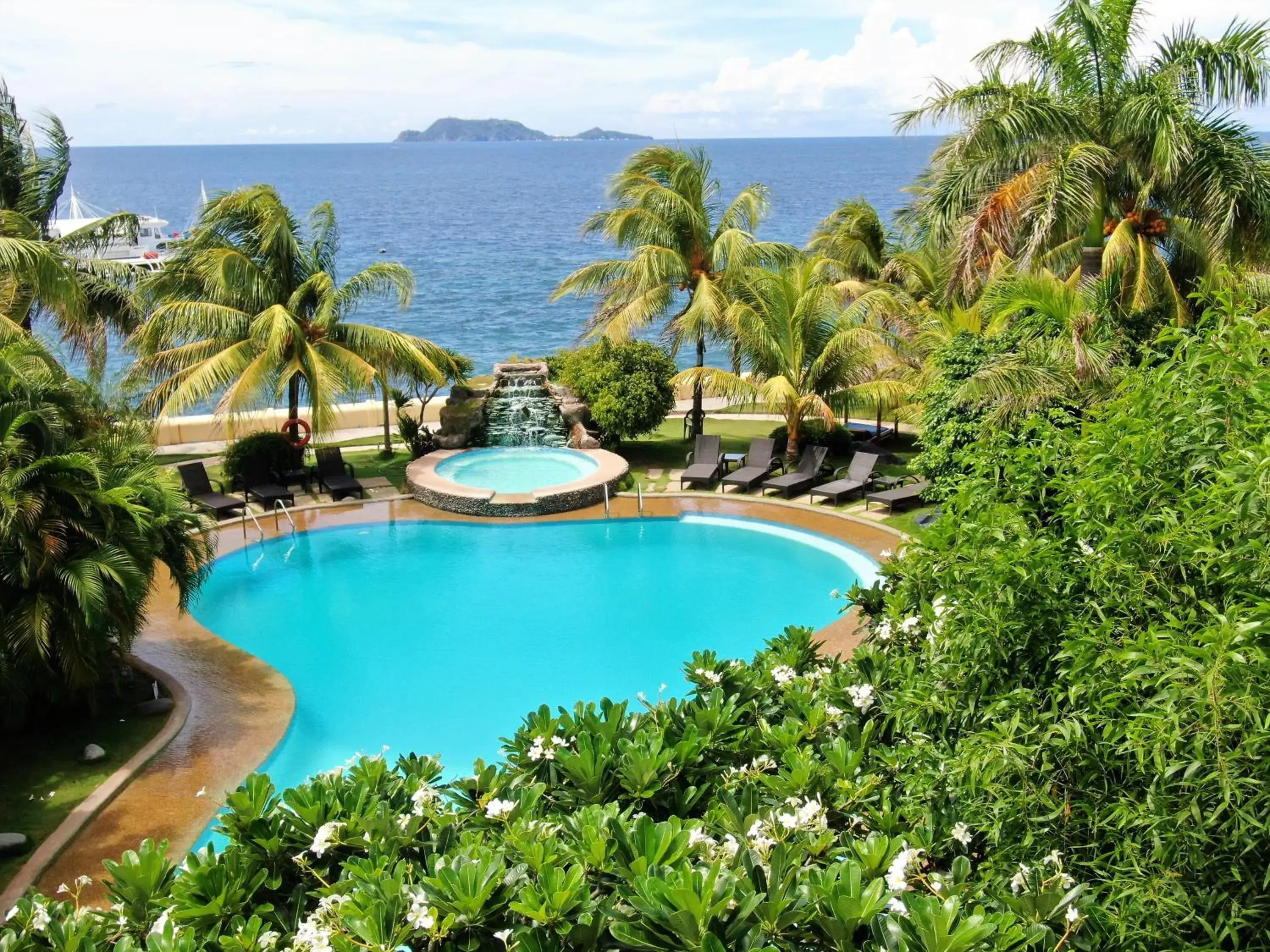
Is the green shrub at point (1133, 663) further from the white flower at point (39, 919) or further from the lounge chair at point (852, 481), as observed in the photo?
the lounge chair at point (852, 481)

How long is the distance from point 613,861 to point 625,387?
15560 millimetres

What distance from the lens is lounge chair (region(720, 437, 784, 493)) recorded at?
61.5ft

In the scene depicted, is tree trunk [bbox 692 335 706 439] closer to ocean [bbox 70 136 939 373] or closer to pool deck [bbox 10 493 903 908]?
pool deck [bbox 10 493 903 908]

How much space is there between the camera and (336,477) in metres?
19.0

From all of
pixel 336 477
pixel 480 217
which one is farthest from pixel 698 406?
pixel 480 217

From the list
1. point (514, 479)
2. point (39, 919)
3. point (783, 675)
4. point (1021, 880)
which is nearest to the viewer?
point (1021, 880)

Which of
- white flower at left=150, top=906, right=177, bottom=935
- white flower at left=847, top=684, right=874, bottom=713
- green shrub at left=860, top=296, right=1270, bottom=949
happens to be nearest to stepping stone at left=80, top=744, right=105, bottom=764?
white flower at left=150, top=906, right=177, bottom=935

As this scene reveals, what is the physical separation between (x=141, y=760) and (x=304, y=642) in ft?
11.4

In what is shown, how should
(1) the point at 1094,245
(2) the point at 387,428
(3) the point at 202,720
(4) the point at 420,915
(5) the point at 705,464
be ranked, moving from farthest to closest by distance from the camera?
1. (2) the point at 387,428
2. (5) the point at 705,464
3. (1) the point at 1094,245
4. (3) the point at 202,720
5. (4) the point at 420,915

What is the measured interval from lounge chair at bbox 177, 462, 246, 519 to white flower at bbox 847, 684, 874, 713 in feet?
43.1

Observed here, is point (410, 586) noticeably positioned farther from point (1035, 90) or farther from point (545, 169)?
point (545, 169)

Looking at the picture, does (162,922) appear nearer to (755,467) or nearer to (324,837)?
(324,837)

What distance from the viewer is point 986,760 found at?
14.8ft

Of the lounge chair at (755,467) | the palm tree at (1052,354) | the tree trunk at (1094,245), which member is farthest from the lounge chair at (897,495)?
the tree trunk at (1094,245)
